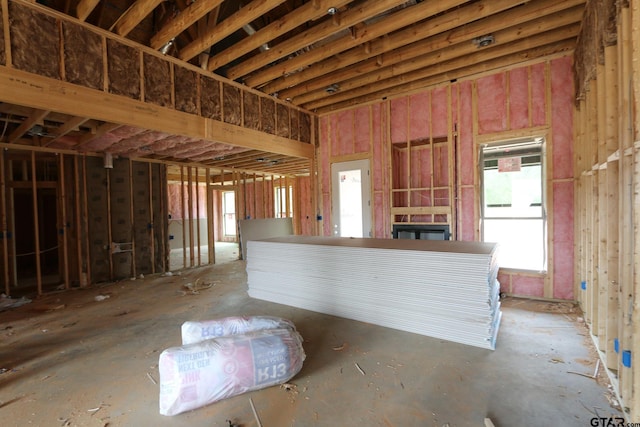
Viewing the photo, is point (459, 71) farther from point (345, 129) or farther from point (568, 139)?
point (345, 129)

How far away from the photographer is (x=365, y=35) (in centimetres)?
362

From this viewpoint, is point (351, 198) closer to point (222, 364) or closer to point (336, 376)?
point (336, 376)

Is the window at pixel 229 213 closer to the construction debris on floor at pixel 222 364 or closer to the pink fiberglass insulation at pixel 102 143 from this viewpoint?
the pink fiberglass insulation at pixel 102 143

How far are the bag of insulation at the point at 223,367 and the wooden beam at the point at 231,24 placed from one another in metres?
3.28

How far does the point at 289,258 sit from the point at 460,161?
339 centimetres

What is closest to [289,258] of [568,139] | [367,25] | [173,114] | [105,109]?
[173,114]

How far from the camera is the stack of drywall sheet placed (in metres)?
2.95

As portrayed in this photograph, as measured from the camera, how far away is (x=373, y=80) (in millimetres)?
4887

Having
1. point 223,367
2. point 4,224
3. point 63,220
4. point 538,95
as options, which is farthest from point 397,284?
point 4,224

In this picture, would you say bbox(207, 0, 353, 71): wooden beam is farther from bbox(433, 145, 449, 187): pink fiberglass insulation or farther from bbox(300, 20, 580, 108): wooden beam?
bbox(433, 145, 449, 187): pink fiberglass insulation

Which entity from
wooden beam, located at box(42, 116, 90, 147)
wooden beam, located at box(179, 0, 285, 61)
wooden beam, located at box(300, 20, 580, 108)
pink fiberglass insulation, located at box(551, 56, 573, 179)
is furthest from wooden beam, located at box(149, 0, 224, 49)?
pink fiberglass insulation, located at box(551, 56, 573, 179)

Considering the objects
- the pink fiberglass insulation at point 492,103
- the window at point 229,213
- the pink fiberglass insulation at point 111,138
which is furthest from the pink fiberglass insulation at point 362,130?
the window at point 229,213

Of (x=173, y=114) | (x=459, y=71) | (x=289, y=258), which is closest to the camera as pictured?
(x=173, y=114)

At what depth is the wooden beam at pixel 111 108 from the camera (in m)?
2.85
